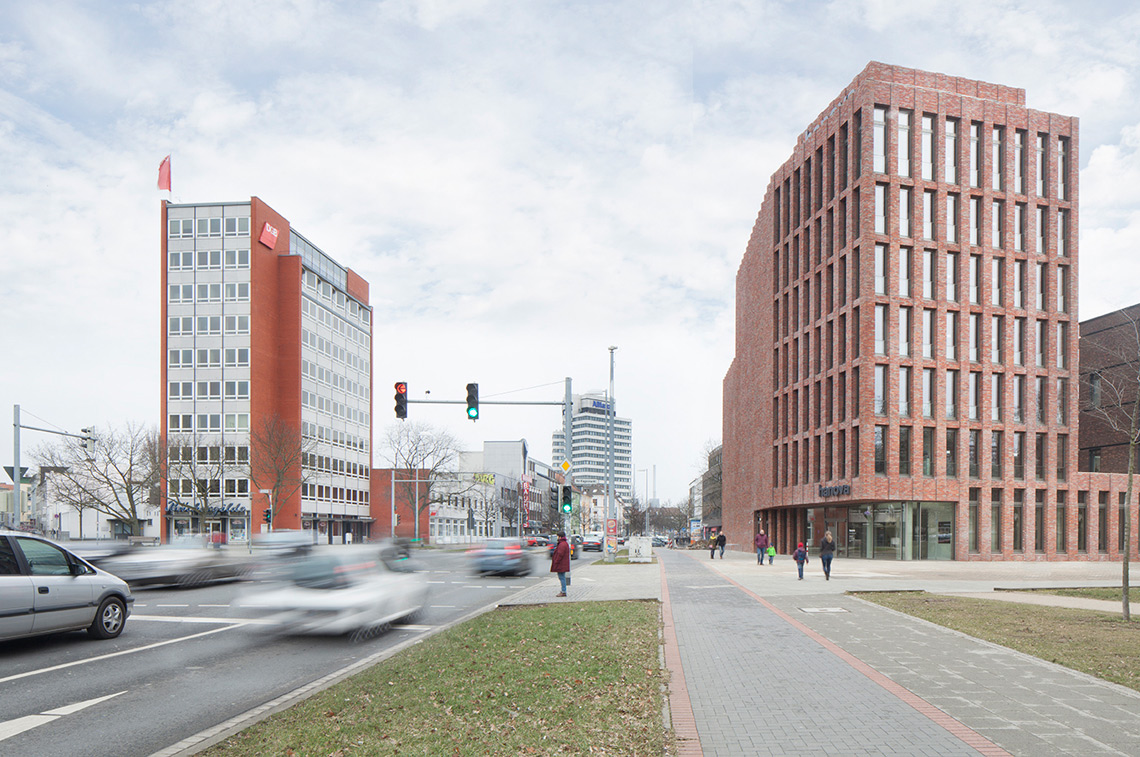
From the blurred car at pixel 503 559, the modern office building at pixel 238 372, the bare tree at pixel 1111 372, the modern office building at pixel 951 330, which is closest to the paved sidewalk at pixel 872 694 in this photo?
the blurred car at pixel 503 559

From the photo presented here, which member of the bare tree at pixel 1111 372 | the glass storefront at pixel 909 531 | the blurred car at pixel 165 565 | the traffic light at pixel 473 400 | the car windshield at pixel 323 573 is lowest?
the glass storefront at pixel 909 531

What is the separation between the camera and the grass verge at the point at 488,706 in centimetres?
626

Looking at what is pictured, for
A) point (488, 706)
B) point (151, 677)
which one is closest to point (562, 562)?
point (151, 677)

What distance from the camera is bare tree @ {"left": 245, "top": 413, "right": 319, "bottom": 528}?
6247 centimetres

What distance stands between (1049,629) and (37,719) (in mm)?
13213

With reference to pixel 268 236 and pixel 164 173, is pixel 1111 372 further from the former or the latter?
pixel 164 173

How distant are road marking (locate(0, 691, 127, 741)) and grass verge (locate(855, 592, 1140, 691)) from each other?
9.94m

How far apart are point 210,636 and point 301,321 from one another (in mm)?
63929

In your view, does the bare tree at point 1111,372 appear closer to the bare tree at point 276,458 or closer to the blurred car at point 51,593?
the blurred car at point 51,593

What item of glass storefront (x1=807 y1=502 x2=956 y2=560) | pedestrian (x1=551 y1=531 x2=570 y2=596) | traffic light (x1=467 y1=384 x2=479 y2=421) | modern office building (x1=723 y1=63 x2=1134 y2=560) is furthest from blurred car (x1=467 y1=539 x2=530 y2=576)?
glass storefront (x1=807 y1=502 x2=956 y2=560)

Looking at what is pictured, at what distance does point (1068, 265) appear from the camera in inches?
1897

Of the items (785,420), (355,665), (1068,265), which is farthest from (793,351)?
(355,665)

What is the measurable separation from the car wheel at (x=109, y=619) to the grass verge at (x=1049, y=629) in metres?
12.1

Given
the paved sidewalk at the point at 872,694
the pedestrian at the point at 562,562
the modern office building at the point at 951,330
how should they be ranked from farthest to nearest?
1. the modern office building at the point at 951,330
2. the pedestrian at the point at 562,562
3. the paved sidewalk at the point at 872,694
